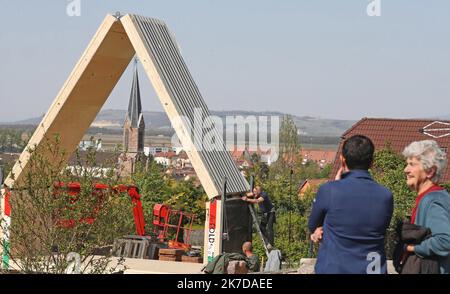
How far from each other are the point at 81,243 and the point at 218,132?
5615 millimetres

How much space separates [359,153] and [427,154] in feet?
1.33

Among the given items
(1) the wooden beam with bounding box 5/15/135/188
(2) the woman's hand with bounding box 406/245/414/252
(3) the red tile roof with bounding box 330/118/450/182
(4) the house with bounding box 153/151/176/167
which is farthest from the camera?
(3) the red tile roof with bounding box 330/118/450/182

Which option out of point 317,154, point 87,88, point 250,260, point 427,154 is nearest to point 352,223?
point 427,154

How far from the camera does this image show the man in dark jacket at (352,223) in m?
5.41

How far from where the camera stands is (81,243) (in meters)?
11.1

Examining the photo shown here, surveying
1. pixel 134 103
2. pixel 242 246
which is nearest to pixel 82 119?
pixel 242 246

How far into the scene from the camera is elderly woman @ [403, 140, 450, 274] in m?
5.47

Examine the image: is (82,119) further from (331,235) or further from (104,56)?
(331,235)

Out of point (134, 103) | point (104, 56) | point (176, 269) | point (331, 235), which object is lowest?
point (176, 269)

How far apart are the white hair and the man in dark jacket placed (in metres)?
0.31

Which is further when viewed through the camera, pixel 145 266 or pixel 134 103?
pixel 134 103

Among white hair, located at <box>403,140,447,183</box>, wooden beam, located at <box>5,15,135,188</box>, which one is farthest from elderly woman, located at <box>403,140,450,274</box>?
wooden beam, located at <box>5,15,135,188</box>

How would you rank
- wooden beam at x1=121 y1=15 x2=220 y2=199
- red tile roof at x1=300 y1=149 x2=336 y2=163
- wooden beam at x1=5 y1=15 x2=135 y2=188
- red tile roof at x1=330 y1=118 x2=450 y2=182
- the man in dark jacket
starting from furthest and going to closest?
red tile roof at x1=300 y1=149 x2=336 y2=163
red tile roof at x1=330 y1=118 x2=450 y2=182
wooden beam at x1=5 y1=15 x2=135 y2=188
wooden beam at x1=121 y1=15 x2=220 y2=199
the man in dark jacket

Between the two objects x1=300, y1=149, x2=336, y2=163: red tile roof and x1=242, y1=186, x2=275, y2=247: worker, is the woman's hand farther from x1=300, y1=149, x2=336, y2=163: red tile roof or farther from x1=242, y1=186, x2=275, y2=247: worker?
x1=300, y1=149, x2=336, y2=163: red tile roof
